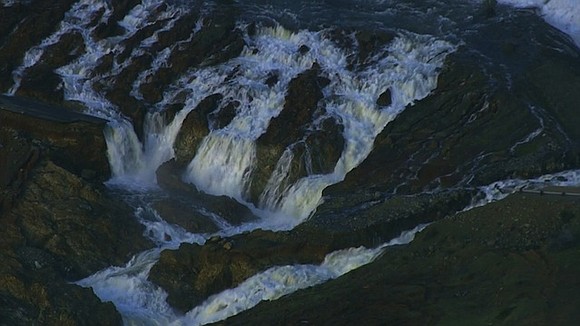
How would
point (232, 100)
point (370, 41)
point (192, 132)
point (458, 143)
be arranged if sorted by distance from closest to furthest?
point (458, 143) → point (192, 132) → point (232, 100) → point (370, 41)

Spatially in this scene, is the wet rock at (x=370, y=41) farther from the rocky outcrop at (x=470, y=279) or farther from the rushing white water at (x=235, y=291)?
the rocky outcrop at (x=470, y=279)

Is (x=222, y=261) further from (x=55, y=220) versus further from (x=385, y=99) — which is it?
(x=385, y=99)

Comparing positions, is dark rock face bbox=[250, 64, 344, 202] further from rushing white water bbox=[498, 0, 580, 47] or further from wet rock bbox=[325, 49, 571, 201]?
rushing white water bbox=[498, 0, 580, 47]

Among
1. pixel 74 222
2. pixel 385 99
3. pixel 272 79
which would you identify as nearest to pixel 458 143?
pixel 385 99

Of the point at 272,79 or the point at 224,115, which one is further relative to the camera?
the point at 272,79

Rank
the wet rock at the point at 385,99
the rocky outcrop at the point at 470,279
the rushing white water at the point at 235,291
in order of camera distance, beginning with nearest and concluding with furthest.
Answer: the rocky outcrop at the point at 470,279 < the rushing white water at the point at 235,291 < the wet rock at the point at 385,99

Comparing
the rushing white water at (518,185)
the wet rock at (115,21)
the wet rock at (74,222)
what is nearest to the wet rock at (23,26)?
the wet rock at (115,21)

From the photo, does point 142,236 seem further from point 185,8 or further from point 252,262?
point 185,8
